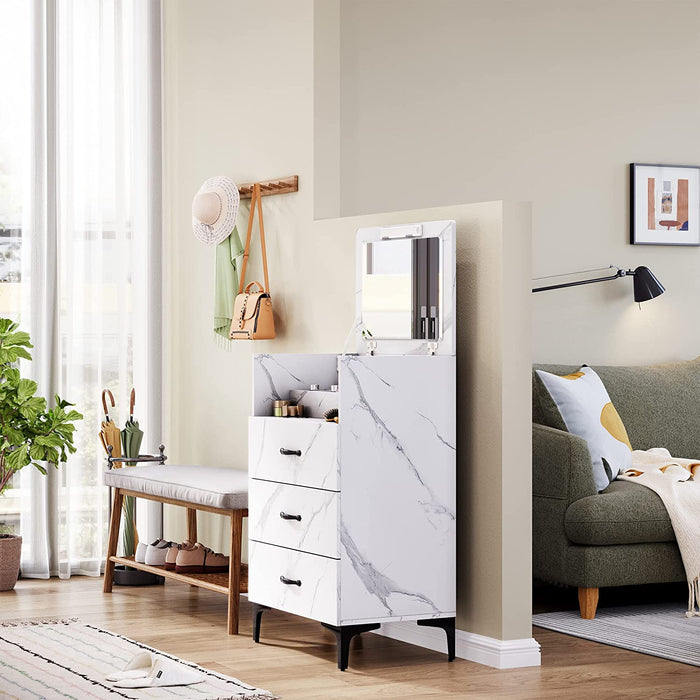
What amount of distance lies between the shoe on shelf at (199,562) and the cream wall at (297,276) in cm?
51

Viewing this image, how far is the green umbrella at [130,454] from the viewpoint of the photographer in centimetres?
505

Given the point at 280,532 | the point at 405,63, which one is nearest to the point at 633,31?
the point at 405,63

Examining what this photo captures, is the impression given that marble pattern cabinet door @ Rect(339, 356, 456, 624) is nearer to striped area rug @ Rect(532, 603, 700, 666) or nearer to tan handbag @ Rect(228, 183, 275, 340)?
striped area rug @ Rect(532, 603, 700, 666)

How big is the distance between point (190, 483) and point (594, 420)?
154cm

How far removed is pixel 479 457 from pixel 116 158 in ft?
8.23

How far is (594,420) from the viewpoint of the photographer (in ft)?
15.1

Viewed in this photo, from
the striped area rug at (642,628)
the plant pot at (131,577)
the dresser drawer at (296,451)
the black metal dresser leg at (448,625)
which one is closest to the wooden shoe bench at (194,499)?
the plant pot at (131,577)

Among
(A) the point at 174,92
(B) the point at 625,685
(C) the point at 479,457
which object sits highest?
(A) the point at 174,92

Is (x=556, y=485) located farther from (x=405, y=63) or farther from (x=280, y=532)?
(x=405, y=63)

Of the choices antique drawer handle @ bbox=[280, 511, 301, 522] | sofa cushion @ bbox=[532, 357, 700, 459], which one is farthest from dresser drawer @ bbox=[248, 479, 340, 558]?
sofa cushion @ bbox=[532, 357, 700, 459]

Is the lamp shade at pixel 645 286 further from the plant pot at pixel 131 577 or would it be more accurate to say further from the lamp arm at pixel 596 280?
the plant pot at pixel 131 577

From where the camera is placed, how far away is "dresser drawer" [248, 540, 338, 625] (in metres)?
3.59

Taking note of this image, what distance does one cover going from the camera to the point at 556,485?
14.2ft

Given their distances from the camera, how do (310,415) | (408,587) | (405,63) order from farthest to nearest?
(405,63)
(310,415)
(408,587)
